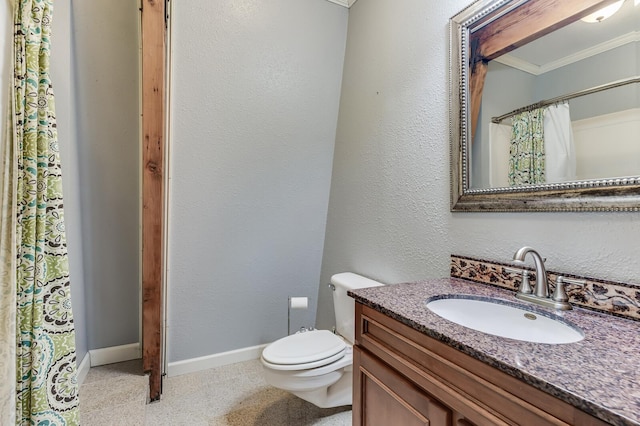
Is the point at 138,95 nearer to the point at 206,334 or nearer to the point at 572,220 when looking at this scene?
the point at 206,334

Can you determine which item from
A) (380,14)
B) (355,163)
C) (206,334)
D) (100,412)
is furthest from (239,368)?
(380,14)

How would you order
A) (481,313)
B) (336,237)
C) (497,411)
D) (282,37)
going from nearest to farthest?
1. (497,411)
2. (481,313)
3. (282,37)
4. (336,237)

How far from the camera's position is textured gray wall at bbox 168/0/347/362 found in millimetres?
1812

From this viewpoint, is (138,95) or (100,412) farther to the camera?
(138,95)

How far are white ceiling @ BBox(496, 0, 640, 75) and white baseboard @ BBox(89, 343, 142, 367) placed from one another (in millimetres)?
2706

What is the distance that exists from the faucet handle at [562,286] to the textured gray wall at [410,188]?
44 millimetres

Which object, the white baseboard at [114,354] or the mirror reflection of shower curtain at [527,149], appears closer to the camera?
the mirror reflection of shower curtain at [527,149]

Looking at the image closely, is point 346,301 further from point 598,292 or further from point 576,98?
point 576,98

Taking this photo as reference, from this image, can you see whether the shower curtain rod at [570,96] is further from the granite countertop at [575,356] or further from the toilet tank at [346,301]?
the toilet tank at [346,301]

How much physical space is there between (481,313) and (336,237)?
1.28 meters

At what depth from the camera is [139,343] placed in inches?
81.7

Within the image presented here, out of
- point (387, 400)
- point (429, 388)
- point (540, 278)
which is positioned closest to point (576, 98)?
point (540, 278)

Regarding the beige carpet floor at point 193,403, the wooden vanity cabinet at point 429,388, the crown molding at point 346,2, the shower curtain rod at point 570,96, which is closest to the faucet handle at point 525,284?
the wooden vanity cabinet at point 429,388

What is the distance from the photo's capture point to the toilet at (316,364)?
1443 millimetres
